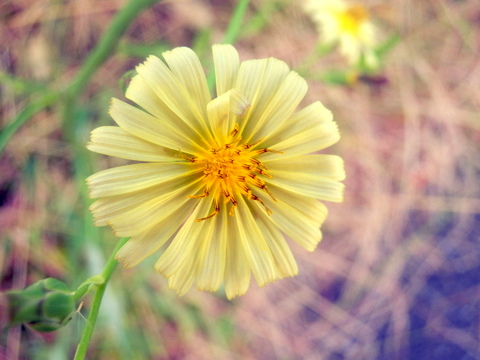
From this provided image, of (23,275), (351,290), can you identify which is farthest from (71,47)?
(351,290)

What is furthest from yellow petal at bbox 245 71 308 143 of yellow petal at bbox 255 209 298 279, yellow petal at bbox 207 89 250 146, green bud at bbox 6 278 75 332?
green bud at bbox 6 278 75 332

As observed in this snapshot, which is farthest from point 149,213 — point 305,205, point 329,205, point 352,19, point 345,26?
point 352,19

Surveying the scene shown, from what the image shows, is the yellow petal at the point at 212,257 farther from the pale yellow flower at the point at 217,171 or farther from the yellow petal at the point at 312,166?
the yellow petal at the point at 312,166

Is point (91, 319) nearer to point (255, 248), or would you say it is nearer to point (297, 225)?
point (255, 248)

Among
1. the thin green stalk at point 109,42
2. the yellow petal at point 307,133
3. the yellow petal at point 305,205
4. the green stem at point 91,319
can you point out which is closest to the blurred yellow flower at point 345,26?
the thin green stalk at point 109,42

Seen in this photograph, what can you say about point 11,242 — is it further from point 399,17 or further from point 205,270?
point 399,17

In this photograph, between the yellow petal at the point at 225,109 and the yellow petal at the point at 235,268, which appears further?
the yellow petal at the point at 235,268
